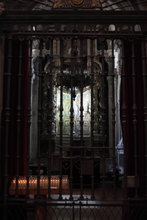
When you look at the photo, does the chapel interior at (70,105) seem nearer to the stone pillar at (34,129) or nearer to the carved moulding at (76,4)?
the carved moulding at (76,4)

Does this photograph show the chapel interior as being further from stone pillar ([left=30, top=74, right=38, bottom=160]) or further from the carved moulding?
stone pillar ([left=30, top=74, right=38, bottom=160])

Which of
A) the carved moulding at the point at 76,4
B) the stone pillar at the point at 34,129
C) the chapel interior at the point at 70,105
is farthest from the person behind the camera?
the stone pillar at the point at 34,129

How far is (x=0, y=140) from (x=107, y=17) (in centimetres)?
204

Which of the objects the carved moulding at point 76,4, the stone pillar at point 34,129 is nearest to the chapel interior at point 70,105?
the carved moulding at point 76,4

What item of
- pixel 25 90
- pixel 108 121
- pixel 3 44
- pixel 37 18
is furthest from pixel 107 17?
pixel 108 121

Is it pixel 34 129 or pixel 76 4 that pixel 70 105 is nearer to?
pixel 76 4

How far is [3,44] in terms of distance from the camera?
4.04 metres

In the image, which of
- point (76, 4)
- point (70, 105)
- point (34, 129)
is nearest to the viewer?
point (76, 4)

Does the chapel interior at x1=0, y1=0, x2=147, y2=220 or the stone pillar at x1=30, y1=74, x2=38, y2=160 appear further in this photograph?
the stone pillar at x1=30, y1=74, x2=38, y2=160

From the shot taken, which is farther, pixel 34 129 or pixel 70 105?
pixel 34 129

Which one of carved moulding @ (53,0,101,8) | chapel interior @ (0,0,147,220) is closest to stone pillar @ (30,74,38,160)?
chapel interior @ (0,0,147,220)

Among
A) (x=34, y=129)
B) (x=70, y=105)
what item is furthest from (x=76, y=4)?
(x=34, y=129)

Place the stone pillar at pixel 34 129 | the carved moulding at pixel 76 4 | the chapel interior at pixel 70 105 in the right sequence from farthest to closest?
the stone pillar at pixel 34 129, the carved moulding at pixel 76 4, the chapel interior at pixel 70 105

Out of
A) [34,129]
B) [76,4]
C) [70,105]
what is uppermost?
[76,4]
